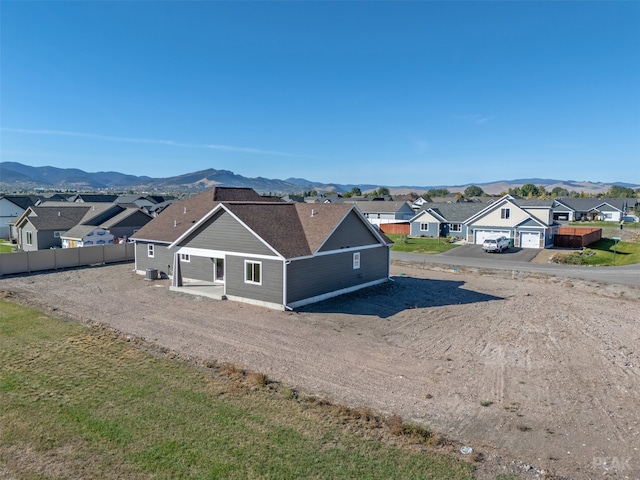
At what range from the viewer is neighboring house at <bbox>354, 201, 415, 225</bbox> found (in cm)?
7275

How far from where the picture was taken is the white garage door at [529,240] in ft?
154

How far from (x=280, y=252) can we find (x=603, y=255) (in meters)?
33.6

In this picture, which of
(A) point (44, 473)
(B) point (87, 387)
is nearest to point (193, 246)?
(B) point (87, 387)

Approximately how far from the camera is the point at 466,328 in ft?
61.2

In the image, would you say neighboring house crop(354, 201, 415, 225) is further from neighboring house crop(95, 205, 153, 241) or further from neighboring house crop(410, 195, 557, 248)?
neighboring house crop(95, 205, 153, 241)

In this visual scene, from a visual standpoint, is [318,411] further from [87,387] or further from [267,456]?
[87,387]

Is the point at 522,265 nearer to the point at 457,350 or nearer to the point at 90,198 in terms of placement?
the point at 457,350

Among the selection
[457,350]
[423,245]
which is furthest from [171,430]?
[423,245]

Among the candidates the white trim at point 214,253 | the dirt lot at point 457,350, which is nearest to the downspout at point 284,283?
the white trim at point 214,253

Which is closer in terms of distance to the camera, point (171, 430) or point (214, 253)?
point (171, 430)

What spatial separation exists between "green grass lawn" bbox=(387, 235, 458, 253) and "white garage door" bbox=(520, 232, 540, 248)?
700 cm

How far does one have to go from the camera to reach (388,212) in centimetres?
7338

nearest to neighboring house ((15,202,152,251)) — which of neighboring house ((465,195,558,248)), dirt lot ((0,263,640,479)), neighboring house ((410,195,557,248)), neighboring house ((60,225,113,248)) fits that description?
neighboring house ((60,225,113,248))

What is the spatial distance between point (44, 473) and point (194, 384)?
4.39m
